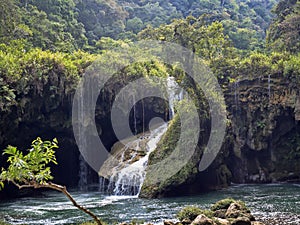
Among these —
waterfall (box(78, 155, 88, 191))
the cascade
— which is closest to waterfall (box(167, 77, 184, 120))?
the cascade

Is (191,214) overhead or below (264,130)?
below

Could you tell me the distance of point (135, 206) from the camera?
69.9 ft

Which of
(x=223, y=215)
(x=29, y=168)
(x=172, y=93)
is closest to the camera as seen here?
(x=29, y=168)

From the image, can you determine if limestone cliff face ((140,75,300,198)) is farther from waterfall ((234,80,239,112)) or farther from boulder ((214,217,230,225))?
boulder ((214,217,230,225))

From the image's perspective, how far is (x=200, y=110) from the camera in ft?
92.9

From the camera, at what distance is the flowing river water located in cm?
1799

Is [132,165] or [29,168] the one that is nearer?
[29,168]

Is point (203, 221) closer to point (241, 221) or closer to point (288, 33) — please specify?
point (241, 221)

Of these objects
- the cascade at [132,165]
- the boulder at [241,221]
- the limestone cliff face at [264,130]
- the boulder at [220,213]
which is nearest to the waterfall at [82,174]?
the cascade at [132,165]

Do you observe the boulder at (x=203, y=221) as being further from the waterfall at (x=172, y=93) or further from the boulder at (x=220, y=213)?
the waterfall at (x=172, y=93)

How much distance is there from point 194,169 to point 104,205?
631cm

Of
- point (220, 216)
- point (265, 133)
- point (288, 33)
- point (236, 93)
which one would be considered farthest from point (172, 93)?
point (220, 216)

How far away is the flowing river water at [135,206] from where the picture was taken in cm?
1799

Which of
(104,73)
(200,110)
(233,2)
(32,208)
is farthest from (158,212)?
(233,2)
